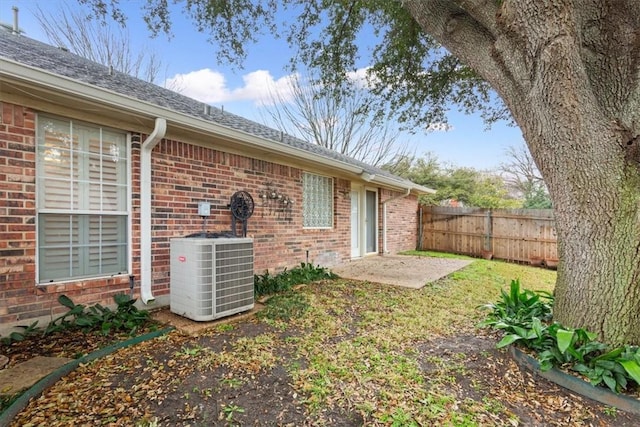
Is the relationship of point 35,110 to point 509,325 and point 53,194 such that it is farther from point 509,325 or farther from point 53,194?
point 509,325

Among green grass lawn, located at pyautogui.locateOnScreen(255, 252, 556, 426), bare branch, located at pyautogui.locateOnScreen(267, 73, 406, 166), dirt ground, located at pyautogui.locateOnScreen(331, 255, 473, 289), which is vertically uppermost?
bare branch, located at pyautogui.locateOnScreen(267, 73, 406, 166)

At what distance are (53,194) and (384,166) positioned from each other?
53.7 ft

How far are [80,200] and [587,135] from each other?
487cm

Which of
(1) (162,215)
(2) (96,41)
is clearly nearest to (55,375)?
(1) (162,215)

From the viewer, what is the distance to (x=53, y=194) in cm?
316

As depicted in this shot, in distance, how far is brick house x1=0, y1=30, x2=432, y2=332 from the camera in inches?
113

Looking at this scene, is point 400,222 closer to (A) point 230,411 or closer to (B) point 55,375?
(A) point 230,411

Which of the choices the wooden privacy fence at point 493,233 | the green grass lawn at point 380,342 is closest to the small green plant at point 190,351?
the green grass lawn at point 380,342

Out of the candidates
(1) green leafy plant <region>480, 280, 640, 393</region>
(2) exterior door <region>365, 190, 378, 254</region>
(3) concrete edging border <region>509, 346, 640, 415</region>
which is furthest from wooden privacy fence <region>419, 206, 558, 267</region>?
(3) concrete edging border <region>509, 346, 640, 415</region>

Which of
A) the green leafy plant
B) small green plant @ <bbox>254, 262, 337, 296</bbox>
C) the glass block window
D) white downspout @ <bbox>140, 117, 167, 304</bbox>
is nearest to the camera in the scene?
the green leafy plant

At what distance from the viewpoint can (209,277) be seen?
336cm

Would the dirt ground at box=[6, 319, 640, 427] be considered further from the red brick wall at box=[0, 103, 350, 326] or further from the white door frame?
the white door frame

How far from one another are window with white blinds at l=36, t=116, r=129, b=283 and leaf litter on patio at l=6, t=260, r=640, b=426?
1.24 meters

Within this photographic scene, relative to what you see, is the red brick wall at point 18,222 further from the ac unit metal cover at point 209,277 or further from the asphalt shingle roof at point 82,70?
the ac unit metal cover at point 209,277
